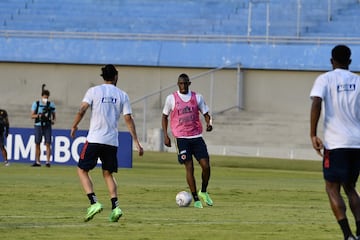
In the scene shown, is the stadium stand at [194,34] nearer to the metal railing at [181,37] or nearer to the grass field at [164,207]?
the metal railing at [181,37]

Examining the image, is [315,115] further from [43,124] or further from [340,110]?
[43,124]

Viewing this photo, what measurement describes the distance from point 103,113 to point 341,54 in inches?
184

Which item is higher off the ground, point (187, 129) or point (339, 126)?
point (339, 126)

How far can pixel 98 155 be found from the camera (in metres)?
17.0

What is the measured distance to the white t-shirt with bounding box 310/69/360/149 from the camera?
512 inches

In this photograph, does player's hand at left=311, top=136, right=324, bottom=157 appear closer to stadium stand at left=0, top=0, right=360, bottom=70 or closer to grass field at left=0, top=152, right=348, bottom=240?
grass field at left=0, top=152, right=348, bottom=240

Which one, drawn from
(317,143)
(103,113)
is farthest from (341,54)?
(103,113)

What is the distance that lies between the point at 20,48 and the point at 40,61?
101 cm

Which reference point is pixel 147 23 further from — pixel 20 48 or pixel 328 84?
pixel 328 84

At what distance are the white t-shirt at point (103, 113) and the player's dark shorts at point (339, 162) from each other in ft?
14.9

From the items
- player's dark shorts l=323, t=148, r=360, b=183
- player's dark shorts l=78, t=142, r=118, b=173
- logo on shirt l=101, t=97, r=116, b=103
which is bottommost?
player's dark shorts l=78, t=142, r=118, b=173

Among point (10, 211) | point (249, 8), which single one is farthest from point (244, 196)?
point (249, 8)

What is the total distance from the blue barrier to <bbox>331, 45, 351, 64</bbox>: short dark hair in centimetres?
2092

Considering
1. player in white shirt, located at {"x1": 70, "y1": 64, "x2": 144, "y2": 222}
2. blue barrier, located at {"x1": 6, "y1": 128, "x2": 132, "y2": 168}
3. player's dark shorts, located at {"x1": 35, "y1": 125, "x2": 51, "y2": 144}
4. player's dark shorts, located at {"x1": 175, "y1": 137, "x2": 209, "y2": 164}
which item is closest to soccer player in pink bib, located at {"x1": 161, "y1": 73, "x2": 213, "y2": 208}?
player's dark shorts, located at {"x1": 175, "y1": 137, "x2": 209, "y2": 164}
